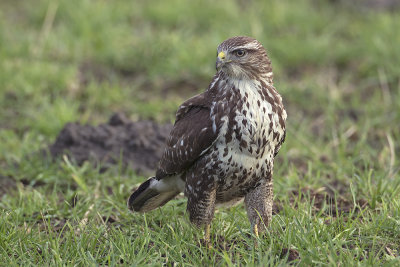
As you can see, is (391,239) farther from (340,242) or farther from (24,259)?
(24,259)

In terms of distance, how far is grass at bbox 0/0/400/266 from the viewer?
432 cm

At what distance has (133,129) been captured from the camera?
632cm

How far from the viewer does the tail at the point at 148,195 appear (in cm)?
489

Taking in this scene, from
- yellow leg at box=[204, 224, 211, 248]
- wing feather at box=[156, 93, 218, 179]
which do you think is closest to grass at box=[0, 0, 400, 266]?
yellow leg at box=[204, 224, 211, 248]

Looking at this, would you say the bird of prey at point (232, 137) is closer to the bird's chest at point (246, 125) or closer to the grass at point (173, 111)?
the bird's chest at point (246, 125)

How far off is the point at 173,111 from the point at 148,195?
2.69 m

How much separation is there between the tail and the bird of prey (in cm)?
24

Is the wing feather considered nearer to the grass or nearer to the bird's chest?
the bird's chest

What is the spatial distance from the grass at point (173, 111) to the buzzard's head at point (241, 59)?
0.97 metres

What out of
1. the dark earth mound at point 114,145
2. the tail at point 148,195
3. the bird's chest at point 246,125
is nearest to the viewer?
the bird's chest at point 246,125

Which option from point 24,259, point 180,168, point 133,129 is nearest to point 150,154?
point 133,129

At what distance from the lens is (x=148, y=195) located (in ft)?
16.1

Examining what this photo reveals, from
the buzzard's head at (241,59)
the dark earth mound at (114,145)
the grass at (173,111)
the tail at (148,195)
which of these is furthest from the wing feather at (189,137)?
the dark earth mound at (114,145)

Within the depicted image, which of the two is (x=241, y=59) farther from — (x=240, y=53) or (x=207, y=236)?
(x=207, y=236)
